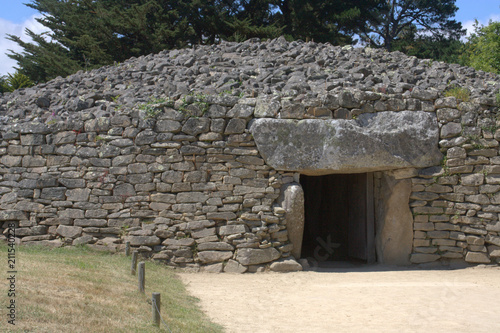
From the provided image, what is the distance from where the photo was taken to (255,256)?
7.23 meters

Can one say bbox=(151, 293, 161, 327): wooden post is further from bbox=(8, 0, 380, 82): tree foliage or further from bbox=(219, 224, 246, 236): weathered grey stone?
bbox=(8, 0, 380, 82): tree foliage

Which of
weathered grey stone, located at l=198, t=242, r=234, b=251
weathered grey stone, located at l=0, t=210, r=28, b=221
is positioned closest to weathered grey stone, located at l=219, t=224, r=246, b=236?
weathered grey stone, located at l=198, t=242, r=234, b=251

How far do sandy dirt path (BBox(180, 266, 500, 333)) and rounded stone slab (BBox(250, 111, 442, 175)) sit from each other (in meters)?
1.69

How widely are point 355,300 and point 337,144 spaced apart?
2553mm

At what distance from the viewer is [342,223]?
1032cm

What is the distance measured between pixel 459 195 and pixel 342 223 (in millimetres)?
3100

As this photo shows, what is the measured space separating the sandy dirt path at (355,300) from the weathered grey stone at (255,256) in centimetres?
24

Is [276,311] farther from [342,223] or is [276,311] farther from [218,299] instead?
[342,223]

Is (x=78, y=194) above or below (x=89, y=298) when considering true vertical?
above

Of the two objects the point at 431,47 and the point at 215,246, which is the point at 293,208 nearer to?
the point at 215,246

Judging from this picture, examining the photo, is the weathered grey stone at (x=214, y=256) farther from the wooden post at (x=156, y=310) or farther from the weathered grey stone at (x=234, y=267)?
the wooden post at (x=156, y=310)

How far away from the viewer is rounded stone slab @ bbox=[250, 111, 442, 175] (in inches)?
289

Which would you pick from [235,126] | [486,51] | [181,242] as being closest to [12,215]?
[181,242]

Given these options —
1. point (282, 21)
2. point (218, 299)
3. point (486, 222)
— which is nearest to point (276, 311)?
point (218, 299)
